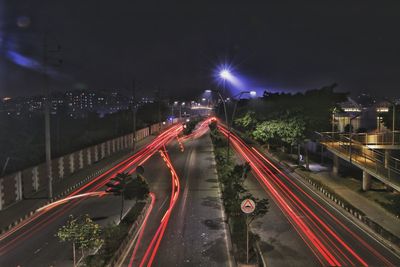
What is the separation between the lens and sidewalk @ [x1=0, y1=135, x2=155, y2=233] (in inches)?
934

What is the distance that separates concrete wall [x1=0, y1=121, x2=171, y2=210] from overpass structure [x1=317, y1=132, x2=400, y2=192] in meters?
25.0

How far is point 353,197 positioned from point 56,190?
23261 millimetres

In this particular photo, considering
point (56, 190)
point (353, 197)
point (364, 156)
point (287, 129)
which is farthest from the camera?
point (287, 129)

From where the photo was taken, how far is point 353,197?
1235 inches

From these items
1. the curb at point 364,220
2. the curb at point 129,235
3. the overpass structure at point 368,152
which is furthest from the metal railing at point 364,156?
the curb at point 129,235

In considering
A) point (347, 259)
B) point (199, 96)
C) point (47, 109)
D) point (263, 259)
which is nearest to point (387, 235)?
Result: point (347, 259)

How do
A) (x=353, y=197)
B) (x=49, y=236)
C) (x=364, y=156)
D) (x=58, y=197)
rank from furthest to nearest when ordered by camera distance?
(x=364, y=156) < (x=353, y=197) < (x=58, y=197) < (x=49, y=236)

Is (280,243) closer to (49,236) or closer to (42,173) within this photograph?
(49,236)

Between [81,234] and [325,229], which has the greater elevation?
[81,234]

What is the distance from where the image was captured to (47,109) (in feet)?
91.2

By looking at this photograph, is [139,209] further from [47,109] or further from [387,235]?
[387,235]

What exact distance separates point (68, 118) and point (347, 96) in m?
49.1

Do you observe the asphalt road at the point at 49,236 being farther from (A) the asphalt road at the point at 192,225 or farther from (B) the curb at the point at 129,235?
(A) the asphalt road at the point at 192,225

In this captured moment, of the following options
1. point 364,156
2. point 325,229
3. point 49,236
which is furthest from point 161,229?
point 364,156
